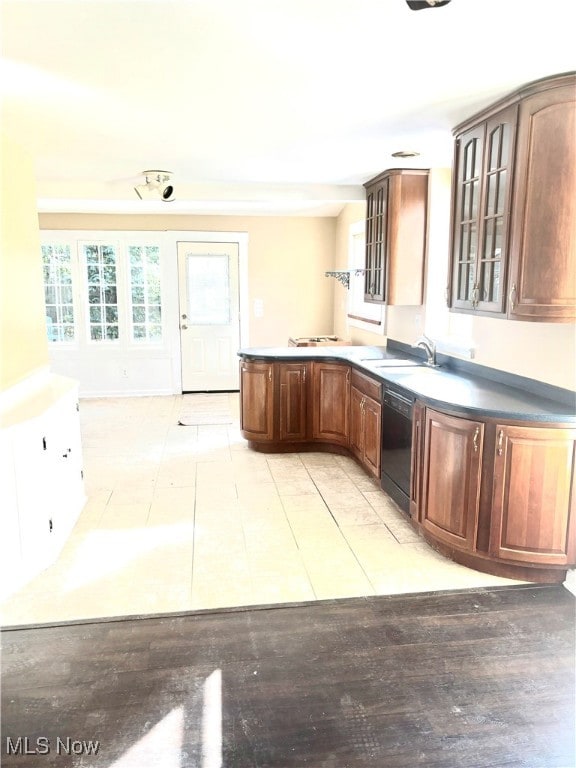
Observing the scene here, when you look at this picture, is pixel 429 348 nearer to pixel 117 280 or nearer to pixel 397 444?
pixel 397 444

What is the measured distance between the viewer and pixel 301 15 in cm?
191

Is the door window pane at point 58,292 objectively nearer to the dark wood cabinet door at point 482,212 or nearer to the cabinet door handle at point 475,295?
the dark wood cabinet door at point 482,212

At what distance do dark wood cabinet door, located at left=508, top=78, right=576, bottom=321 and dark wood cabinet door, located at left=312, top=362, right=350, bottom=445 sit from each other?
2160mm

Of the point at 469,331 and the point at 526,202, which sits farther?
the point at 469,331

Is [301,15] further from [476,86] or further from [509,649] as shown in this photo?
[509,649]

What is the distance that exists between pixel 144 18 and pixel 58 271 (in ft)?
18.8

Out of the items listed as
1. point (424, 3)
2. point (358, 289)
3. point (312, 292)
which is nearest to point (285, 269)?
point (312, 292)

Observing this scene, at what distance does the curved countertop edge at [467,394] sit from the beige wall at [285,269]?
9.50 feet

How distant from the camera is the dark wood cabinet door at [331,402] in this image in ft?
15.8

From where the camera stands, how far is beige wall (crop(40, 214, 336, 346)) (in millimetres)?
7387

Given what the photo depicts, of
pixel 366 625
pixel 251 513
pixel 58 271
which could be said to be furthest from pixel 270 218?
pixel 366 625

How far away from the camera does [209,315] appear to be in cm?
750

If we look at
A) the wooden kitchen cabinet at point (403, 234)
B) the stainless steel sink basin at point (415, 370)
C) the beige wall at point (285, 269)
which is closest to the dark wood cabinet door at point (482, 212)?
the stainless steel sink basin at point (415, 370)

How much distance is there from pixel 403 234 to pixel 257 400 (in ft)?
6.08
